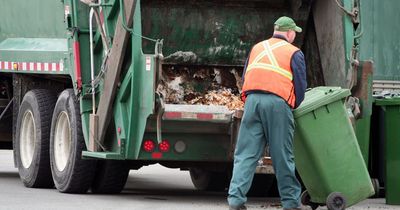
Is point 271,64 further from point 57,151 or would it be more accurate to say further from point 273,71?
point 57,151

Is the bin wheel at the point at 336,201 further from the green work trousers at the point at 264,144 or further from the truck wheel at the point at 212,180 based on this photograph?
the truck wheel at the point at 212,180

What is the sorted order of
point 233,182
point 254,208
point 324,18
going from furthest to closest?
point 324,18
point 254,208
point 233,182

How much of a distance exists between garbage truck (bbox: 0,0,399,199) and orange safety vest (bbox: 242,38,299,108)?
126cm

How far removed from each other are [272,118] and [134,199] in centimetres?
261

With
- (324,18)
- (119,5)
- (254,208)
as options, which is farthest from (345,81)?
(119,5)

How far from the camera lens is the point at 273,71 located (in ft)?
28.2

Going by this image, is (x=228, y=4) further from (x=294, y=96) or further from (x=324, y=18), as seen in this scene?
(x=294, y=96)

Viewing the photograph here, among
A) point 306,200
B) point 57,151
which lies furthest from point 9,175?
point 306,200

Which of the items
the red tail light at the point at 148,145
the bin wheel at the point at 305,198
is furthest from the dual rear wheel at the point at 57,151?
the bin wheel at the point at 305,198

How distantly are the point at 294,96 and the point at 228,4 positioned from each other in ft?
8.90

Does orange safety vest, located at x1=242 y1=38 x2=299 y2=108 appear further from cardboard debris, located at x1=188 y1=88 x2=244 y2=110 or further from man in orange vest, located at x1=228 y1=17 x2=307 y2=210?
cardboard debris, located at x1=188 y1=88 x2=244 y2=110

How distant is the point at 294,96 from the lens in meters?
8.61

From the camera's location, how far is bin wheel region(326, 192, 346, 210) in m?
8.75

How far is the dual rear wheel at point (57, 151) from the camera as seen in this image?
10977 mm
